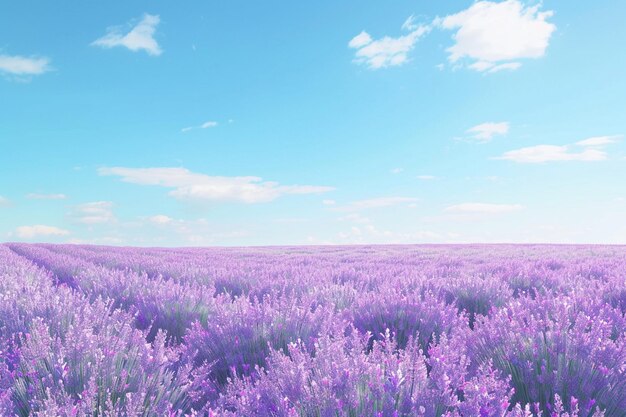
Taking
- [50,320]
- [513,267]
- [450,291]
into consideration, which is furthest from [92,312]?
[513,267]

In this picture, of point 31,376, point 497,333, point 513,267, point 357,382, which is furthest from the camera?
point 513,267

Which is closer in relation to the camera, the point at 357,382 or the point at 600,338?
the point at 357,382

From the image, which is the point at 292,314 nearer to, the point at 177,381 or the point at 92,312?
the point at 177,381

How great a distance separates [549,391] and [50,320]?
314 centimetres

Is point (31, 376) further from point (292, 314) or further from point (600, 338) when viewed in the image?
point (600, 338)

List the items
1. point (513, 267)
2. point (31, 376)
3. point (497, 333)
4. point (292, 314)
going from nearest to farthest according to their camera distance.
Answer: point (31, 376) < point (497, 333) < point (292, 314) < point (513, 267)

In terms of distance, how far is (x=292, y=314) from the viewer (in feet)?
10.3

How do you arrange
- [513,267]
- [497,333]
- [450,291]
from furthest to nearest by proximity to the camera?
[513,267]
[450,291]
[497,333]

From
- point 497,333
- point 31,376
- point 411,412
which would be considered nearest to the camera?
point 411,412

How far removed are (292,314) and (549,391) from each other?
1613mm

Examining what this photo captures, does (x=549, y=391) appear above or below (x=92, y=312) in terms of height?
below

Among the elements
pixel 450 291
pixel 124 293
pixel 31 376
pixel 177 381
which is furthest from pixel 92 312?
pixel 450 291

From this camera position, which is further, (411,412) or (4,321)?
(4,321)

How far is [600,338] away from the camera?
2293 millimetres
